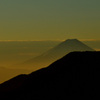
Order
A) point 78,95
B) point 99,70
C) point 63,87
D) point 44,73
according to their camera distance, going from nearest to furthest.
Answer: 1. point 78,95
2. point 63,87
3. point 99,70
4. point 44,73

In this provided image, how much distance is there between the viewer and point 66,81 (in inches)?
2367

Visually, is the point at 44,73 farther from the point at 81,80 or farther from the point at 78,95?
the point at 78,95

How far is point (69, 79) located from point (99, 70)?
5.97m

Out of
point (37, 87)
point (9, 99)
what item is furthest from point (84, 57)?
point (9, 99)

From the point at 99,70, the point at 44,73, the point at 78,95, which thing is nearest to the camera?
the point at 78,95

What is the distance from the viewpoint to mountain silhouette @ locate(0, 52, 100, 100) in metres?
55.5

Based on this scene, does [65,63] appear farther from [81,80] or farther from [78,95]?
[78,95]

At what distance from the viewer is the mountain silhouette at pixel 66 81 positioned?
182ft

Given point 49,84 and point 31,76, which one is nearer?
point 49,84

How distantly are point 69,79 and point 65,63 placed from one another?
26.2ft

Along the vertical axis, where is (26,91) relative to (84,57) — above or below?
below

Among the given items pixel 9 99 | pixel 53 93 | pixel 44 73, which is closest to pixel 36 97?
pixel 53 93

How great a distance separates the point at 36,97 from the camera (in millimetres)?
56188

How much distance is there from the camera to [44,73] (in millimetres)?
66875
